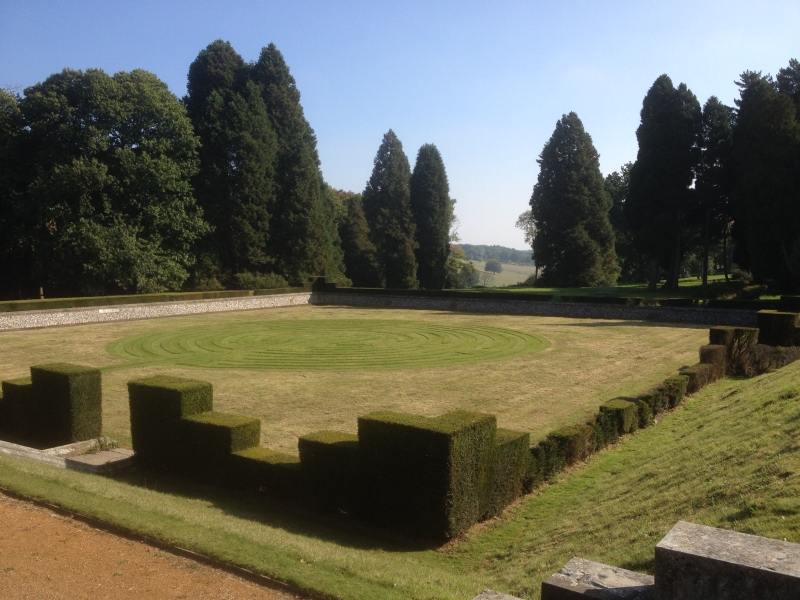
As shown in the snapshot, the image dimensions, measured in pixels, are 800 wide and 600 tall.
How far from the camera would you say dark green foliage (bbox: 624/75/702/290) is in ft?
122

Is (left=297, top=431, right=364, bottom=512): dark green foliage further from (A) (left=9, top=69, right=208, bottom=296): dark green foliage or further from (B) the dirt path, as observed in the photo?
(A) (left=9, top=69, right=208, bottom=296): dark green foliage

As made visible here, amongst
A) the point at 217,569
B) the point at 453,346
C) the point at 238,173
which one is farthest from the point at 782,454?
the point at 238,173

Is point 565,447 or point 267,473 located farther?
point 565,447

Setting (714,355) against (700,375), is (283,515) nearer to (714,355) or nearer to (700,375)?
(700,375)

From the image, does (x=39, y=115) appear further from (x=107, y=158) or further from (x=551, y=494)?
(x=551, y=494)

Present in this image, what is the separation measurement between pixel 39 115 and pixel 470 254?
16349cm

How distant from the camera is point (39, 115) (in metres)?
33.3

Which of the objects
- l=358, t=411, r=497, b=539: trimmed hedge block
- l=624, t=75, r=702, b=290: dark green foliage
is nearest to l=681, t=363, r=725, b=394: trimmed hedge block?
l=358, t=411, r=497, b=539: trimmed hedge block

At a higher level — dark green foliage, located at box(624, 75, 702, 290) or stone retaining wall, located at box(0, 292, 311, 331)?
dark green foliage, located at box(624, 75, 702, 290)

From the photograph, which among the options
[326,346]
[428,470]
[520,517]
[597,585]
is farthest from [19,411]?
[597,585]

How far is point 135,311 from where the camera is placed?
101ft

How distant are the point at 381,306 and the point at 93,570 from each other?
3298cm

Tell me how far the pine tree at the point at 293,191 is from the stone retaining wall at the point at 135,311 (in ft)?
13.9

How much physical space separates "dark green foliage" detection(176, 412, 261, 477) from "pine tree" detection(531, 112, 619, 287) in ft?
128
